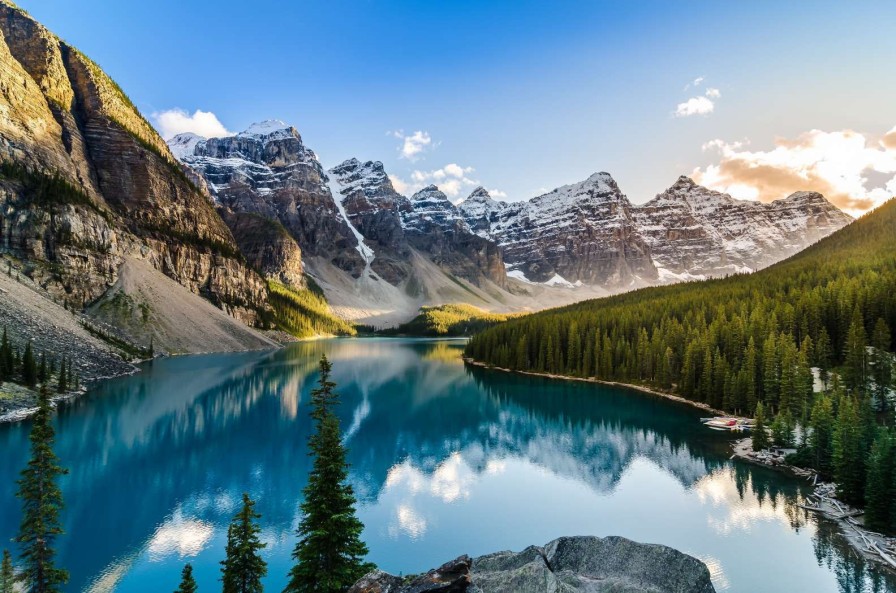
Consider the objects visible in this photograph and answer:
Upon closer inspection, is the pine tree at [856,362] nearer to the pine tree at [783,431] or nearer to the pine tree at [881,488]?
the pine tree at [783,431]

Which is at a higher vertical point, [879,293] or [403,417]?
[879,293]

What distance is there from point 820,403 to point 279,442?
42639mm

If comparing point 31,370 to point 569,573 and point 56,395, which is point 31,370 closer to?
point 56,395

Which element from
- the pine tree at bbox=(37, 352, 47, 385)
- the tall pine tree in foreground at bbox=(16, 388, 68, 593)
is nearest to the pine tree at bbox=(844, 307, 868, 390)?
the tall pine tree in foreground at bbox=(16, 388, 68, 593)

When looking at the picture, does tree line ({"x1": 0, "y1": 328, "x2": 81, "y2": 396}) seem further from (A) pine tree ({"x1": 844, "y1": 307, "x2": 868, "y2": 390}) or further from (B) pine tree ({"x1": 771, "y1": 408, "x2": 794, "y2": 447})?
(A) pine tree ({"x1": 844, "y1": 307, "x2": 868, "y2": 390})

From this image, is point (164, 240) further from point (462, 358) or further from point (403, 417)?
point (403, 417)

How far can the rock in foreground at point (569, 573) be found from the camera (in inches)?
355

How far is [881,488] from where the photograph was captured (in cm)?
2392

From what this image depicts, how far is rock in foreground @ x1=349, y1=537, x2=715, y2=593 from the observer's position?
902 centimetres

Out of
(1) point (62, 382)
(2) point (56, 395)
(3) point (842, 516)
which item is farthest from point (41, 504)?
(1) point (62, 382)

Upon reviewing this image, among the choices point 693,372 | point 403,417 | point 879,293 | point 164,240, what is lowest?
point 403,417

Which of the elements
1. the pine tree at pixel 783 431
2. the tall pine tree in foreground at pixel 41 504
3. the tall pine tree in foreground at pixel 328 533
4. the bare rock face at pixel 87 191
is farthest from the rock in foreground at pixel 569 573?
the bare rock face at pixel 87 191

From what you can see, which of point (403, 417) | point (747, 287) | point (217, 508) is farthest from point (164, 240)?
point (747, 287)

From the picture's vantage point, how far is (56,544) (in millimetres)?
21844
